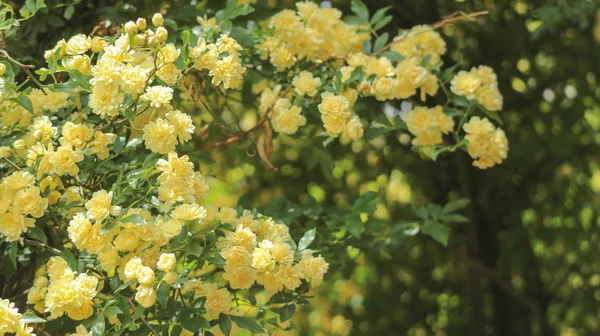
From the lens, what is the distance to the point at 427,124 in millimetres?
1475

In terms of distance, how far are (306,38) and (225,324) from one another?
0.58 meters

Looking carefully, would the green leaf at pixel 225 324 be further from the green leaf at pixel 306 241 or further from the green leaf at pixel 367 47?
the green leaf at pixel 367 47

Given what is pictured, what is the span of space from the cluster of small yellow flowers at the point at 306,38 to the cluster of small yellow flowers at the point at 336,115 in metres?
0.18

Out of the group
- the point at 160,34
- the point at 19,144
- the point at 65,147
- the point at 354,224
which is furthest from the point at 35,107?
the point at 354,224

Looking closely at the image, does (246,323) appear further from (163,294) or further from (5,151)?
(5,151)

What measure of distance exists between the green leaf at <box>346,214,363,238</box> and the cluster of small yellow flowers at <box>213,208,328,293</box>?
0.26 m

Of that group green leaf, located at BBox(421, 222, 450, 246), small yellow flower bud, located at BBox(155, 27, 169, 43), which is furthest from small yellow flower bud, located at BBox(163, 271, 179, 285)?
green leaf, located at BBox(421, 222, 450, 246)

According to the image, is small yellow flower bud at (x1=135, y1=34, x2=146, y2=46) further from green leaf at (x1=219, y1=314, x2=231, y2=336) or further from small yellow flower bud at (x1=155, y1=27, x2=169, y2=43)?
green leaf at (x1=219, y1=314, x2=231, y2=336)

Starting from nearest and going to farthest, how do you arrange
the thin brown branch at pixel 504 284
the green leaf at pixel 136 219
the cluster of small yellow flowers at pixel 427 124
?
the green leaf at pixel 136 219, the cluster of small yellow flowers at pixel 427 124, the thin brown branch at pixel 504 284

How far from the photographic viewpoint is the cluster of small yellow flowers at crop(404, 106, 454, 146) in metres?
1.48

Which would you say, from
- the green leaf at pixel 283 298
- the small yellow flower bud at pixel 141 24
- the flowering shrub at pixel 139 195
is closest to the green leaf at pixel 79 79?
the flowering shrub at pixel 139 195

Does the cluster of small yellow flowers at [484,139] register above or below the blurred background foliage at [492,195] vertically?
above

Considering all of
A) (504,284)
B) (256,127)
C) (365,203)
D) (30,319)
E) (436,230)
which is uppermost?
(30,319)

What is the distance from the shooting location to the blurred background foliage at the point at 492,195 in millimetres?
2490
